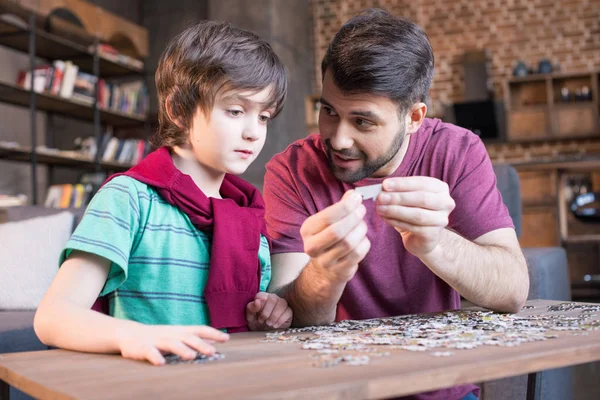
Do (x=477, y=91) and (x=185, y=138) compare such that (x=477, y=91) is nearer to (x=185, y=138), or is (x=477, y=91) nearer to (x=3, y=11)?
(x=3, y=11)

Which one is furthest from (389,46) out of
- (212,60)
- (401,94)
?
(212,60)

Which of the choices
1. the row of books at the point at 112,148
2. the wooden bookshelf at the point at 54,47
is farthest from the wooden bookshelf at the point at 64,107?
the wooden bookshelf at the point at 54,47

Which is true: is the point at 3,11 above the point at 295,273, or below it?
above

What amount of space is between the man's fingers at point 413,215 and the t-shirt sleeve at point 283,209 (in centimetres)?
47

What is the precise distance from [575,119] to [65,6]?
5.70 m

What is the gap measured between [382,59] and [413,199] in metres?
0.56

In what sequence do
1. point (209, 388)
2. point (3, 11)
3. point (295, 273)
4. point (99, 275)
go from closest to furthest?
point (209, 388) < point (99, 275) < point (295, 273) < point (3, 11)

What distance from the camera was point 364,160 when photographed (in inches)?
61.2

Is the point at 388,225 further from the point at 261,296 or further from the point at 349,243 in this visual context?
the point at 349,243

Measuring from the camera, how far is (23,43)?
20.0 ft

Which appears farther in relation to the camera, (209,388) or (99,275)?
(99,275)

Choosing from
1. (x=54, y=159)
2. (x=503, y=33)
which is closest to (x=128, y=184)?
(x=54, y=159)

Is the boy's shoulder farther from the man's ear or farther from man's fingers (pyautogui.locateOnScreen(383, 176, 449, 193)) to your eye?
the man's ear

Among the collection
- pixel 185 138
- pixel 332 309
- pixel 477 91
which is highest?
pixel 477 91
